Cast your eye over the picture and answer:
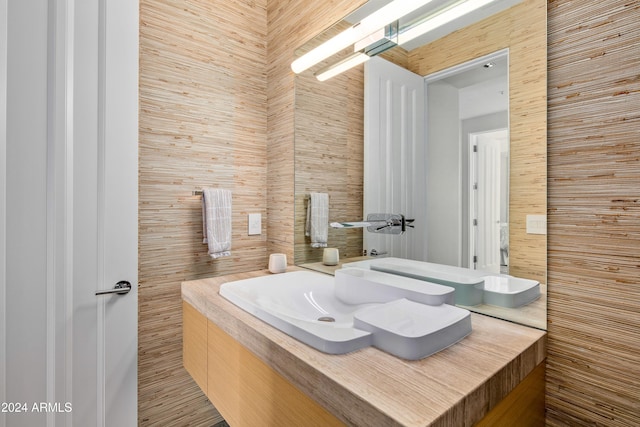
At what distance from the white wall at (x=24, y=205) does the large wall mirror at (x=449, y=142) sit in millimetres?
1072

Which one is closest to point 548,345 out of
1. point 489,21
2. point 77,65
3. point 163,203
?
point 489,21

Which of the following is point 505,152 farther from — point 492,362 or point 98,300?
point 98,300

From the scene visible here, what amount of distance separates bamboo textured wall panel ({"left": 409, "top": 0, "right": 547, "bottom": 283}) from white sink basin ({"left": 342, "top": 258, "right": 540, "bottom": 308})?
0.11 ft

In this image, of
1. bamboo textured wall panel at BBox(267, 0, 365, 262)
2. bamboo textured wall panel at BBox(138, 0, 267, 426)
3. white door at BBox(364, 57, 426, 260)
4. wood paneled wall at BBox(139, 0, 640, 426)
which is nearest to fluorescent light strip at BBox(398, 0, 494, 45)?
white door at BBox(364, 57, 426, 260)

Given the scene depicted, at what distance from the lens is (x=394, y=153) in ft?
3.75

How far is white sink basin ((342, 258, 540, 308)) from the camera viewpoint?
834 mm

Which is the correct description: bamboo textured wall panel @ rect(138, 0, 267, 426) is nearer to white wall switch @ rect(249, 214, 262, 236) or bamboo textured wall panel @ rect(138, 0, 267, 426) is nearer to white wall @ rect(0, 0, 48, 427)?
white wall switch @ rect(249, 214, 262, 236)

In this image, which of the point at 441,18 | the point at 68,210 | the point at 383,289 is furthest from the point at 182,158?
the point at 441,18

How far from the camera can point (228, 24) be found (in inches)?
61.7

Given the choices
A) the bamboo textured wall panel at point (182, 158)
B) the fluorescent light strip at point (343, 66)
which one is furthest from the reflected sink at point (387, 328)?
the fluorescent light strip at point (343, 66)

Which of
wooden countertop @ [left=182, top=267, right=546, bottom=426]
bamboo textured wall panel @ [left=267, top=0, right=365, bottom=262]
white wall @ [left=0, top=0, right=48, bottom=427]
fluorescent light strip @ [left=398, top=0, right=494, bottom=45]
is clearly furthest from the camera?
bamboo textured wall panel @ [left=267, top=0, right=365, bottom=262]

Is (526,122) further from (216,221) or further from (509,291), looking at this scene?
(216,221)

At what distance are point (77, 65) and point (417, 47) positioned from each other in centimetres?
124

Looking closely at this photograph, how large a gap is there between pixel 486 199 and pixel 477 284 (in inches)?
9.8
